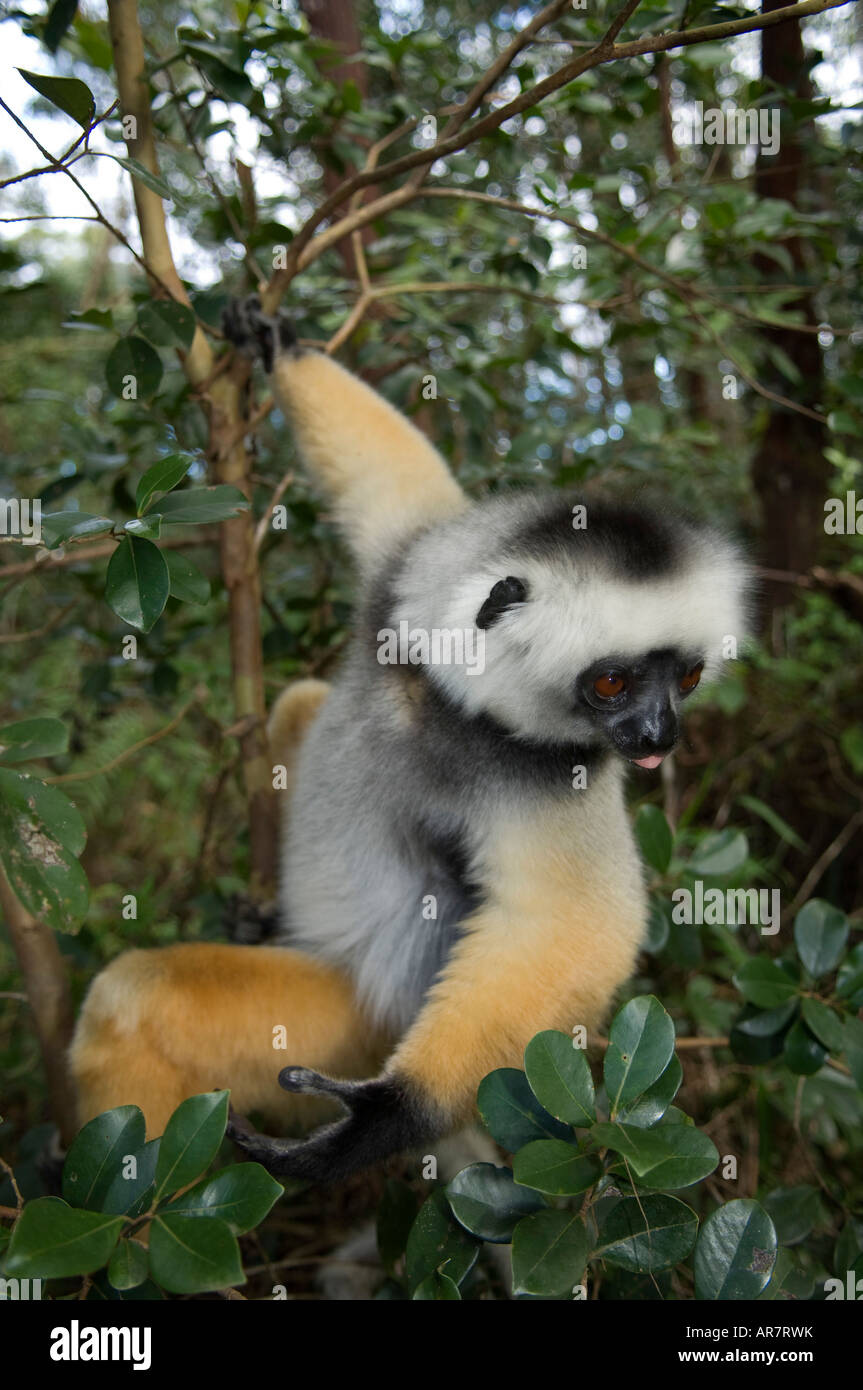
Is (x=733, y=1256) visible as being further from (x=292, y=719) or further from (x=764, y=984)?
(x=292, y=719)

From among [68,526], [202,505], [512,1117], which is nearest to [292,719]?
[202,505]

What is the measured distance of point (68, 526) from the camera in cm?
146

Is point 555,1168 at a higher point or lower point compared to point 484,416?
lower

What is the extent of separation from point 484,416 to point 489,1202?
240cm

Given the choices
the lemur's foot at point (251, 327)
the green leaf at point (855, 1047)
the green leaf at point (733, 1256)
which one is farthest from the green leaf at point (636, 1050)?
the lemur's foot at point (251, 327)

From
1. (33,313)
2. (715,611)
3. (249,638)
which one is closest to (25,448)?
(33,313)

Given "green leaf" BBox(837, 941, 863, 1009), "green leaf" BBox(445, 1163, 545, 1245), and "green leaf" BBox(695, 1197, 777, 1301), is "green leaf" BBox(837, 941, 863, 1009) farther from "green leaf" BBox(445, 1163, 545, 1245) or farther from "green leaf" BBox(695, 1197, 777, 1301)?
"green leaf" BBox(445, 1163, 545, 1245)

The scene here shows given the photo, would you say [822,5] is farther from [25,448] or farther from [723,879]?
[25,448]

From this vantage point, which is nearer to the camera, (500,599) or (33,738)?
(33,738)

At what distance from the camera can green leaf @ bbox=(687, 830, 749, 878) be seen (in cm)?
254

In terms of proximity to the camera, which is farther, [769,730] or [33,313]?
[33,313]

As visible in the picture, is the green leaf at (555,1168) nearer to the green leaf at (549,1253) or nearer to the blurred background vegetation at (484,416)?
the green leaf at (549,1253)
